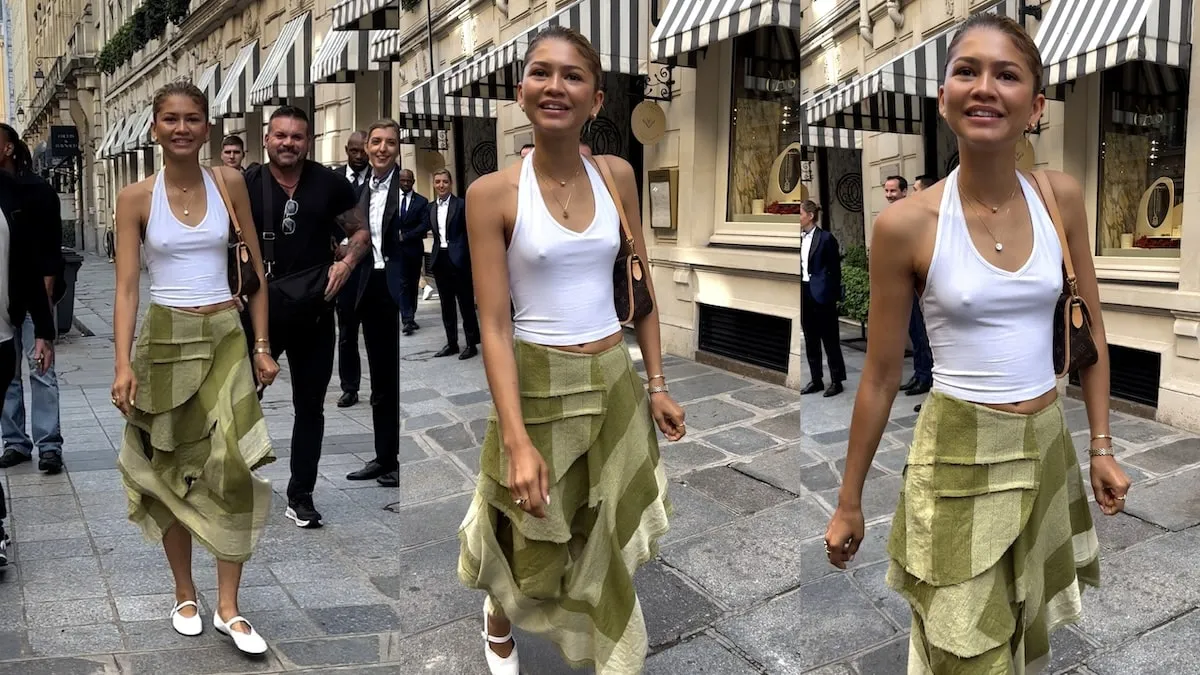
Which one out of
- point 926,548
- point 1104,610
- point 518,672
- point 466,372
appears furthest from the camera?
point 1104,610

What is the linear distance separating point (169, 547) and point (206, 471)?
305 millimetres

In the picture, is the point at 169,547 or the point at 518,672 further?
the point at 169,547

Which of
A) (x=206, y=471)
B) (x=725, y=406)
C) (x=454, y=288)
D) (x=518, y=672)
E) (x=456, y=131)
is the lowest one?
(x=518, y=672)

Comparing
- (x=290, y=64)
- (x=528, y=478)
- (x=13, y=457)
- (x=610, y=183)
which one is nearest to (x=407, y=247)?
(x=610, y=183)

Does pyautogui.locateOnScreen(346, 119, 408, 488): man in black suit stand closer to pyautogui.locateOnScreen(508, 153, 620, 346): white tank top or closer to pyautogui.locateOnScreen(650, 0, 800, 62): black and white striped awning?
pyautogui.locateOnScreen(508, 153, 620, 346): white tank top

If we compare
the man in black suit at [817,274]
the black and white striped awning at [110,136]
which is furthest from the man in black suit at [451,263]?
the black and white striped awning at [110,136]

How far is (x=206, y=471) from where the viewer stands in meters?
3.17

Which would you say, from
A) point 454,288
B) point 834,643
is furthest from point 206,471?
point 834,643

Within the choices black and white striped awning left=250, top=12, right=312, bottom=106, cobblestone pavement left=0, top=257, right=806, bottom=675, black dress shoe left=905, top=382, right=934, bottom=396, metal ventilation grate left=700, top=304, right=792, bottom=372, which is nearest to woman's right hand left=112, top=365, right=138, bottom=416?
cobblestone pavement left=0, top=257, right=806, bottom=675

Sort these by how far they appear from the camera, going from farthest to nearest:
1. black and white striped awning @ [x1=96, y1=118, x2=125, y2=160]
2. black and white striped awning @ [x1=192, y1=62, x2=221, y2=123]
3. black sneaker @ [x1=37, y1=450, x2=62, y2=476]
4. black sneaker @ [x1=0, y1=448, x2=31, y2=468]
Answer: black sneaker @ [x1=0, y1=448, x2=31, y2=468]
black sneaker @ [x1=37, y1=450, x2=62, y2=476]
black and white striped awning @ [x1=96, y1=118, x2=125, y2=160]
black and white striped awning @ [x1=192, y1=62, x2=221, y2=123]

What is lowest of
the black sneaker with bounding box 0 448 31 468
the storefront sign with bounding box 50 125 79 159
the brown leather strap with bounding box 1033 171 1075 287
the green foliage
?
the black sneaker with bounding box 0 448 31 468

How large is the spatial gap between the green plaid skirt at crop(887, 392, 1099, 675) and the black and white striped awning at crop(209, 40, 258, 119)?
1923 millimetres

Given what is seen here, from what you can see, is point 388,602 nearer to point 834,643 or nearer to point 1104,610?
point 834,643

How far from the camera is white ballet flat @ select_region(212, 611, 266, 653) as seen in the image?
304 cm
